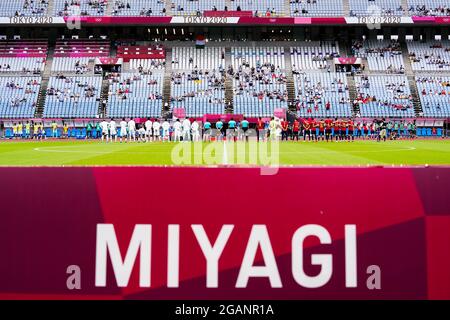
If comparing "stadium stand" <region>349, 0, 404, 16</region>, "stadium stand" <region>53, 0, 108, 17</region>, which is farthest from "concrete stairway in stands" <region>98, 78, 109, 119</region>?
"stadium stand" <region>349, 0, 404, 16</region>

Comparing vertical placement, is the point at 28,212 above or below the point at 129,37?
below

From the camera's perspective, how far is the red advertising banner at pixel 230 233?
5.33 metres

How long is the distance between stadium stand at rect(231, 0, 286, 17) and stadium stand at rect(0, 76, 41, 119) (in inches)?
1077

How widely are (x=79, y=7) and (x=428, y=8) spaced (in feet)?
150

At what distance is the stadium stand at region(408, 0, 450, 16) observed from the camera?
72.1 metres

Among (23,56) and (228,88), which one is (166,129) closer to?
(228,88)

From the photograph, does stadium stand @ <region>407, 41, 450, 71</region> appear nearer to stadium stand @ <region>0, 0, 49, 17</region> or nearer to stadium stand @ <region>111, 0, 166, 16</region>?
stadium stand @ <region>111, 0, 166, 16</region>

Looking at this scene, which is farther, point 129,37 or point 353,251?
point 129,37

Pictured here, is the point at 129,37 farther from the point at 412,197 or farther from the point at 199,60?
the point at 412,197

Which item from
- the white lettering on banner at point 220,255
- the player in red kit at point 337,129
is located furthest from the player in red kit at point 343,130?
the white lettering on banner at point 220,255

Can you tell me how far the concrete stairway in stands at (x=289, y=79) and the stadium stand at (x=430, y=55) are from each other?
15.7 m
